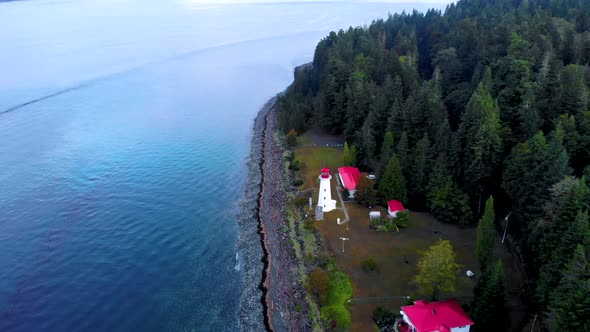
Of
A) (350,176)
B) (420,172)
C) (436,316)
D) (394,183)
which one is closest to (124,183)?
(350,176)

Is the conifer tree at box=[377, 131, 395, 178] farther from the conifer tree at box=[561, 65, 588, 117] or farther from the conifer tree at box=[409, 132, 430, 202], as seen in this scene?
the conifer tree at box=[561, 65, 588, 117]

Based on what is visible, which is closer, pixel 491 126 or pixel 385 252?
pixel 385 252

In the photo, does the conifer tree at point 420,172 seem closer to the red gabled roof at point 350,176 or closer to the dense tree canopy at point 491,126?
the dense tree canopy at point 491,126

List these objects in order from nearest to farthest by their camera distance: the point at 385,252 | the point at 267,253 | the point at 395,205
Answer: the point at 385,252 → the point at 267,253 → the point at 395,205

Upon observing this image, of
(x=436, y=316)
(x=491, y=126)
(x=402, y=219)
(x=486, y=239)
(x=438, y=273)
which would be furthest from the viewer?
(x=402, y=219)

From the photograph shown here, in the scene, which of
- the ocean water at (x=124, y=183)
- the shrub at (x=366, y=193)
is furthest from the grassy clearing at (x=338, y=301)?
the shrub at (x=366, y=193)

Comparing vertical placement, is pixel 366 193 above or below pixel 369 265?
above

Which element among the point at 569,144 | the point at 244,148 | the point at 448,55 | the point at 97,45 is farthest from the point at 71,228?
the point at 97,45

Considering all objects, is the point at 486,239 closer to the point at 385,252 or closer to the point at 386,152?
the point at 385,252
